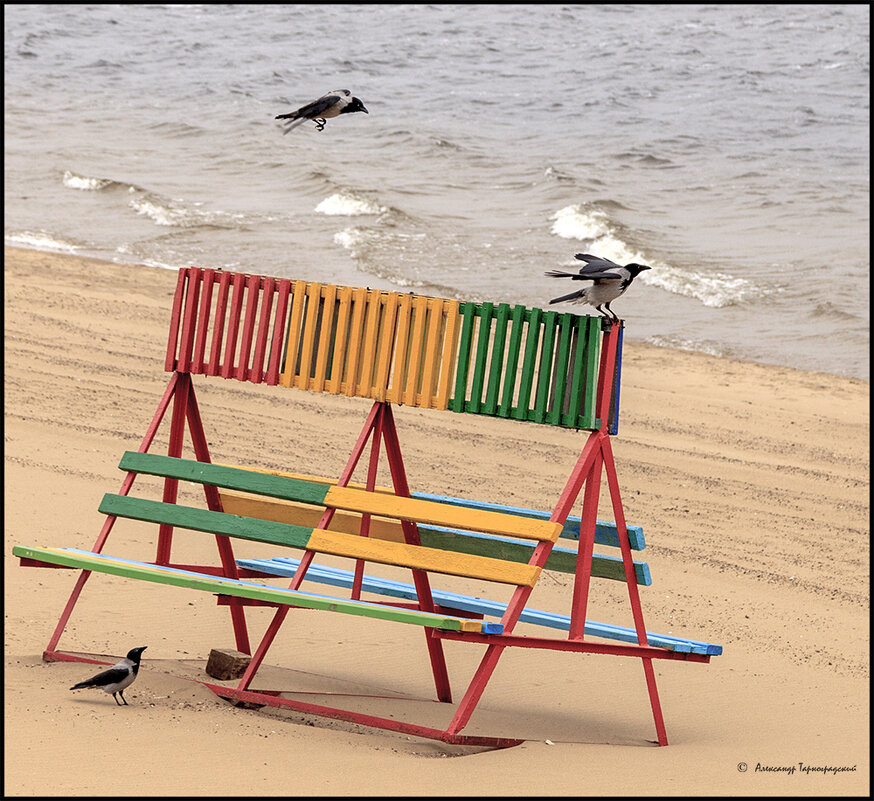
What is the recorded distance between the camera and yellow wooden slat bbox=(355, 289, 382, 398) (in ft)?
18.4

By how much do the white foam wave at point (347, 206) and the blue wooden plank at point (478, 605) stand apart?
1666 cm

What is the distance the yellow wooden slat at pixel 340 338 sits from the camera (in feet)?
18.7

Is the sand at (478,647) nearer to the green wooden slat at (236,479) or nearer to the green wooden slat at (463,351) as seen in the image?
the green wooden slat at (236,479)

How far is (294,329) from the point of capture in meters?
5.78

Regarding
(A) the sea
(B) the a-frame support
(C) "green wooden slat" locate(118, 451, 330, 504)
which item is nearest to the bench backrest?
(B) the a-frame support

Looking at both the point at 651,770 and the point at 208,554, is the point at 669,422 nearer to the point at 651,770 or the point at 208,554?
the point at 208,554

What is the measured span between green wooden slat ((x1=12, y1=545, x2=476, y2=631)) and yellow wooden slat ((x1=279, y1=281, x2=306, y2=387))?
3.68 ft

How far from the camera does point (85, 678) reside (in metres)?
5.41

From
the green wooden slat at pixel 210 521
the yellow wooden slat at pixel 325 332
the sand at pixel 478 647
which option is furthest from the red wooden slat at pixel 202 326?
the sand at pixel 478 647

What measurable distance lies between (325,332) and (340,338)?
83mm

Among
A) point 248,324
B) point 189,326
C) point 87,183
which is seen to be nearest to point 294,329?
point 248,324

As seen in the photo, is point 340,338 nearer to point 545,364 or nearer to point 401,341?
point 401,341

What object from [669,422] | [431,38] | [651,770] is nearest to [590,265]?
[651,770]

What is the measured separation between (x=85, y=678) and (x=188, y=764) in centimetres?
116
